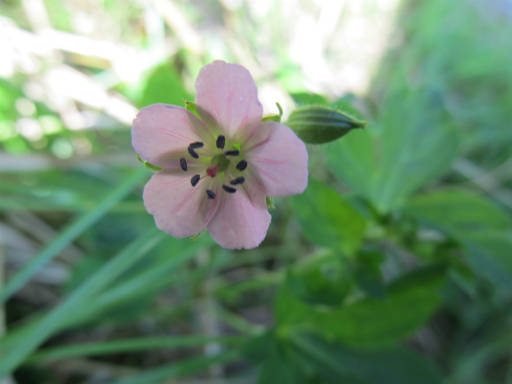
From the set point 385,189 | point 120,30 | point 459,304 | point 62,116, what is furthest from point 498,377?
point 120,30

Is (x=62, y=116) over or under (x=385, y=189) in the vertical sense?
over

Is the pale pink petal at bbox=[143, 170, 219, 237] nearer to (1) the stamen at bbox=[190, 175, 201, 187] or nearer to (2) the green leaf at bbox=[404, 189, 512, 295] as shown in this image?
(1) the stamen at bbox=[190, 175, 201, 187]

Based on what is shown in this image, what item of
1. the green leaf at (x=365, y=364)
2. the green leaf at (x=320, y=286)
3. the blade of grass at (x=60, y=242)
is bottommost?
the green leaf at (x=365, y=364)

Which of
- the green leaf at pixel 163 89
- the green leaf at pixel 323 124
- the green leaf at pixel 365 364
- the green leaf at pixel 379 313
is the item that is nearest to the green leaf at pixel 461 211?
the green leaf at pixel 379 313

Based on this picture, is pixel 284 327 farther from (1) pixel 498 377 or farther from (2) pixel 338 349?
(1) pixel 498 377

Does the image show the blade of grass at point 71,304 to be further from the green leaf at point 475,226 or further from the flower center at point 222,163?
the green leaf at point 475,226

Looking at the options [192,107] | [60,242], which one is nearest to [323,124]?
[192,107]
